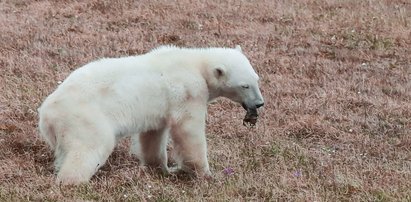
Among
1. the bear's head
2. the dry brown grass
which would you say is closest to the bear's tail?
the dry brown grass

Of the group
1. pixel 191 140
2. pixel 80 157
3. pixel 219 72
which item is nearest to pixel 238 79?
pixel 219 72

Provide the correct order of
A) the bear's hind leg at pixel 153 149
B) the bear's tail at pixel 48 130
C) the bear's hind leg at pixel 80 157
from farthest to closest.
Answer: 1. the bear's hind leg at pixel 153 149
2. the bear's tail at pixel 48 130
3. the bear's hind leg at pixel 80 157

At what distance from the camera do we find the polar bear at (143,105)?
6109 mm

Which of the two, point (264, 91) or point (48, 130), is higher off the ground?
point (48, 130)

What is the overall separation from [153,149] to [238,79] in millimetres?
1039

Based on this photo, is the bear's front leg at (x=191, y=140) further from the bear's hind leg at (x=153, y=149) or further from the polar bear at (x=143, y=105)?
the bear's hind leg at (x=153, y=149)

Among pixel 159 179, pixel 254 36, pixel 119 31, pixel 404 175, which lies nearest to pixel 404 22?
pixel 254 36

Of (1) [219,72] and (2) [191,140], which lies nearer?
(2) [191,140]

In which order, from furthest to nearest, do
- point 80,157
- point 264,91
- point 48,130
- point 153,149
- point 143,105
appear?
point 264,91, point 153,149, point 143,105, point 48,130, point 80,157

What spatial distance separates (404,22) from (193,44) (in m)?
4.44

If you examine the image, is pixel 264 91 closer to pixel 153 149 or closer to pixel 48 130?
pixel 153 149

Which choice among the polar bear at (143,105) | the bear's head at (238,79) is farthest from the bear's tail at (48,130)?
the bear's head at (238,79)

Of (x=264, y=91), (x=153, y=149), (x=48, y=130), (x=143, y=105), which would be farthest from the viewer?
(x=264, y=91)

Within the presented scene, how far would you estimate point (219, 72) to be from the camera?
6.91m
